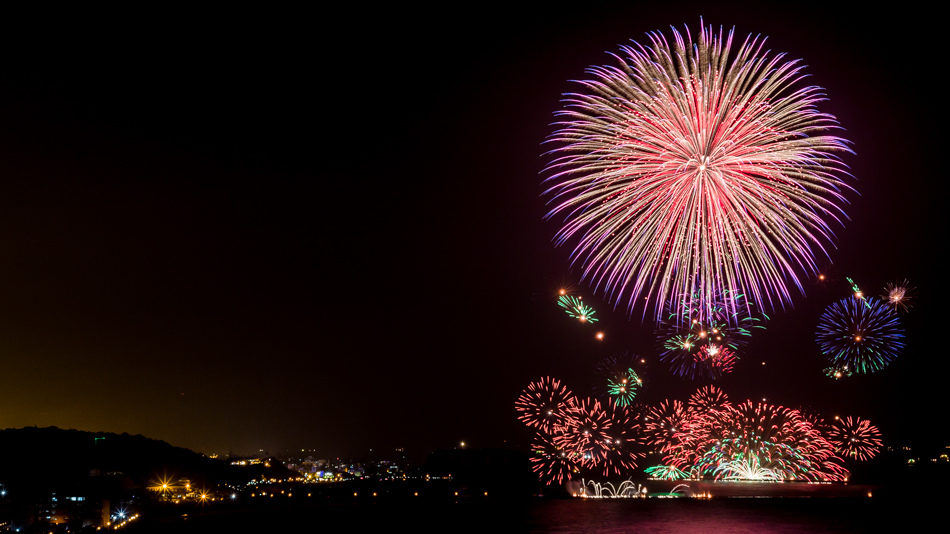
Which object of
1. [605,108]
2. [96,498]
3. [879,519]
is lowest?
[879,519]

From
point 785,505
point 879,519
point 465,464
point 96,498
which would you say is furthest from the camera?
point 465,464

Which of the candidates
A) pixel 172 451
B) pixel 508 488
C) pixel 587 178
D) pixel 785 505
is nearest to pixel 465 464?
pixel 508 488

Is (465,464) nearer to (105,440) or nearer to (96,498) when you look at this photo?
(105,440)

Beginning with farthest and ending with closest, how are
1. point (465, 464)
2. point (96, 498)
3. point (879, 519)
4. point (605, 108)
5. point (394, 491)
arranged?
point (465, 464), point (394, 491), point (879, 519), point (96, 498), point (605, 108)

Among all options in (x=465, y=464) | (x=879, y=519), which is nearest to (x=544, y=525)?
(x=879, y=519)

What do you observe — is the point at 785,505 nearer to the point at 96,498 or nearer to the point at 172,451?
the point at 96,498

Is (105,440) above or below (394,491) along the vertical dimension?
above

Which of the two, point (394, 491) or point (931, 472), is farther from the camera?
point (394, 491)
